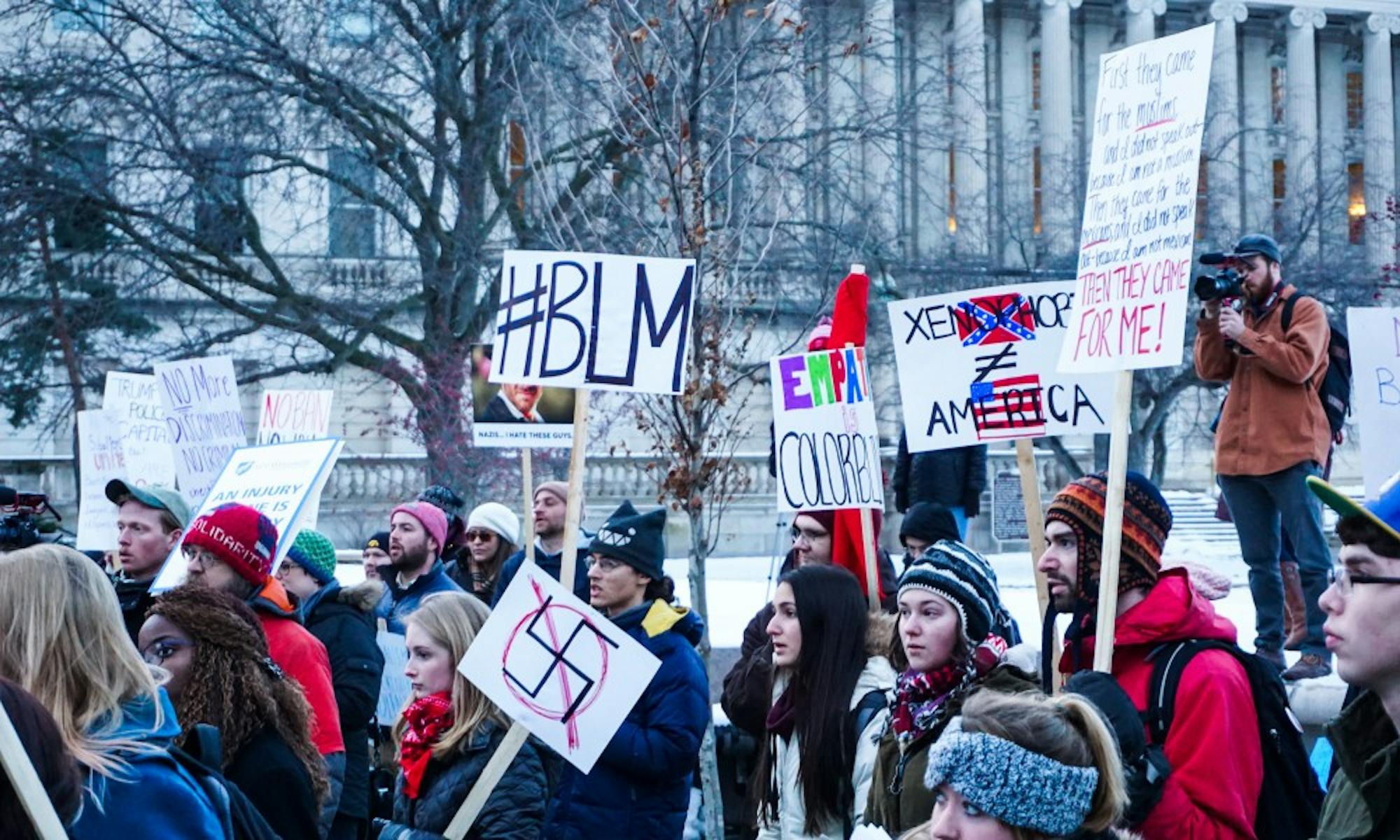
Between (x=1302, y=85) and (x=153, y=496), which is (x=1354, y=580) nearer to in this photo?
(x=153, y=496)

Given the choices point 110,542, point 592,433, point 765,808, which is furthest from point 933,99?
point 765,808

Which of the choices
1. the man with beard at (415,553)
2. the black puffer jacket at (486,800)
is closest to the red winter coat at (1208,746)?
the black puffer jacket at (486,800)

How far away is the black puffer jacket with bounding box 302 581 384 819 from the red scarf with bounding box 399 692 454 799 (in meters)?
0.69

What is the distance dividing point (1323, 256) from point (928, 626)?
26.4m

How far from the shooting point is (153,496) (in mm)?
6652

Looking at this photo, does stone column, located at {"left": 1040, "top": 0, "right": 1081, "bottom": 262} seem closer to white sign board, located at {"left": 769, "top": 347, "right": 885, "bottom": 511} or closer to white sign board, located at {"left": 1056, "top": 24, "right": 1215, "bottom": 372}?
white sign board, located at {"left": 769, "top": 347, "right": 885, "bottom": 511}

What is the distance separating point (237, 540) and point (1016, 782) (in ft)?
10.5

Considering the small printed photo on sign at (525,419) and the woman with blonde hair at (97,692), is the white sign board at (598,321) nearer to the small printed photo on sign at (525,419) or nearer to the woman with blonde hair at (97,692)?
the small printed photo on sign at (525,419)

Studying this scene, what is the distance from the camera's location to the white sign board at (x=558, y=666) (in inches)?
217

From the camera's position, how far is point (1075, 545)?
530 cm

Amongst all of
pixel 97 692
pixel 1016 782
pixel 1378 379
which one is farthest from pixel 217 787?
pixel 1378 379

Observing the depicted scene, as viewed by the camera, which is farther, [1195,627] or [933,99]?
[933,99]

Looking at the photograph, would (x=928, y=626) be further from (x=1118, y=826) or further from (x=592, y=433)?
(x=592, y=433)

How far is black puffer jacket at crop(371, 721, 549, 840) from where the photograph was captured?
5.22 metres
